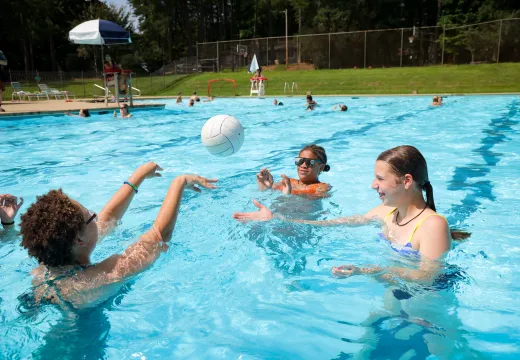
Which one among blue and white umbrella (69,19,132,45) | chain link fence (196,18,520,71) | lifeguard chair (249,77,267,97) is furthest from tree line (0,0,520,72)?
blue and white umbrella (69,19,132,45)

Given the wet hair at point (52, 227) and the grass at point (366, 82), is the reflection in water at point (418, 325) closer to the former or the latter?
the wet hair at point (52, 227)

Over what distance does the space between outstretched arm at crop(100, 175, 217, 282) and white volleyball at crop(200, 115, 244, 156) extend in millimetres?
2432

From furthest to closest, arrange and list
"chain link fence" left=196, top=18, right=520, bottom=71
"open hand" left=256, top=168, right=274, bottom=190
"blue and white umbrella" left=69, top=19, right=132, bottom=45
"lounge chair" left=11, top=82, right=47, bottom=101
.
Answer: "chain link fence" left=196, top=18, right=520, bottom=71
"lounge chair" left=11, top=82, right=47, bottom=101
"blue and white umbrella" left=69, top=19, right=132, bottom=45
"open hand" left=256, top=168, right=274, bottom=190

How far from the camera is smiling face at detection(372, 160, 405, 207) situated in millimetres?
2910

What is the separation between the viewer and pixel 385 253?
3709 mm

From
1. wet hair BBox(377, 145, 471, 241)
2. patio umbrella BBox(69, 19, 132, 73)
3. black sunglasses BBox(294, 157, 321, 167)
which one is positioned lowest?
black sunglasses BBox(294, 157, 321, 167)

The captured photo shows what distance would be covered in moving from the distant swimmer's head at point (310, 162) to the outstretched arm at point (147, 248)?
6.94 ft

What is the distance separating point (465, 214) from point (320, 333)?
3.35 m

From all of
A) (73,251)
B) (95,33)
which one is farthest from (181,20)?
(73,251)

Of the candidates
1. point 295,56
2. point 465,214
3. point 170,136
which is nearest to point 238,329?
point 465,214

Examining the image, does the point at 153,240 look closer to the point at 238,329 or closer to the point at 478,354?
the point at 238,329

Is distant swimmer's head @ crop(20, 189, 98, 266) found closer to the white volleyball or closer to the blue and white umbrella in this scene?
the white volleyball

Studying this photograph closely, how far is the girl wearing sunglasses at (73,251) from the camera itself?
2387 millimetres

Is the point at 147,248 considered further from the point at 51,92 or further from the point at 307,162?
the point at 51,92
